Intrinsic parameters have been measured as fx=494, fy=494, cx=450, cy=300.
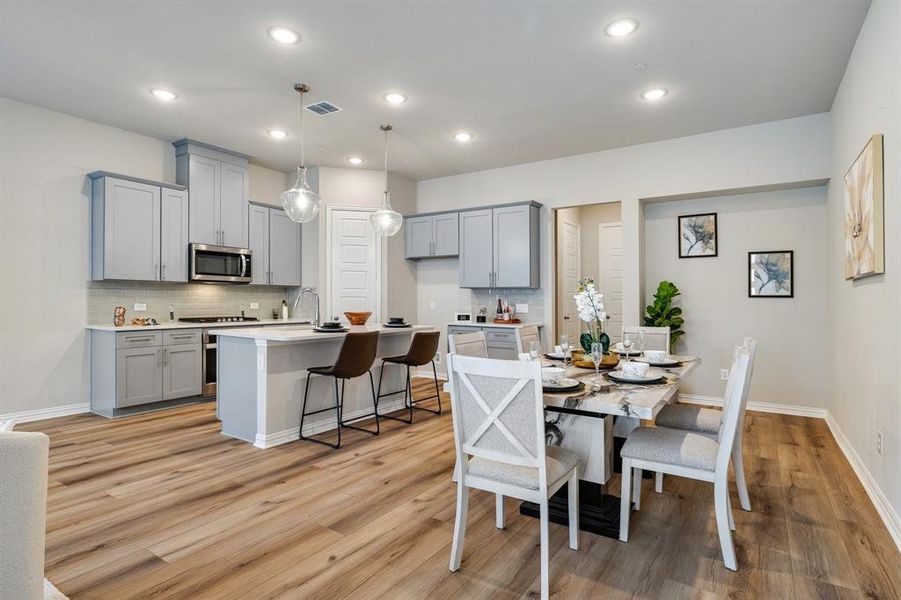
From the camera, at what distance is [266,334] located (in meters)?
3.82

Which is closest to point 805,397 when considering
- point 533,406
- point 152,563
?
point 533,406

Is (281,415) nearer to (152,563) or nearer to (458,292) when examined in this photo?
(152,563)

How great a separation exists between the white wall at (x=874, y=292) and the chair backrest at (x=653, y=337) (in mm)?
1201

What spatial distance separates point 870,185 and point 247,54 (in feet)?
13.5

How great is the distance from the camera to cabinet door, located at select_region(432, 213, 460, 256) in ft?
21.9

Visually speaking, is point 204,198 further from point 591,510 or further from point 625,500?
point 625,500

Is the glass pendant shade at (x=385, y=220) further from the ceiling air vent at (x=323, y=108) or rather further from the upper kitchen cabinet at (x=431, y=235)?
the upper kitchen cabinet at (x=431, y=235)

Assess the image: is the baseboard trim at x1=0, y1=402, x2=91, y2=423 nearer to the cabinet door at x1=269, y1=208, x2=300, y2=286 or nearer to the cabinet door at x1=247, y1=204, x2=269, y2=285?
the cabinet door at x1=247, y1=204, x2=269, y2=285

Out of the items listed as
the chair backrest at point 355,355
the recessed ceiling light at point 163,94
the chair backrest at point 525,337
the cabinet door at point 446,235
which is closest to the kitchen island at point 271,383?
the chair backrest at point 355,355

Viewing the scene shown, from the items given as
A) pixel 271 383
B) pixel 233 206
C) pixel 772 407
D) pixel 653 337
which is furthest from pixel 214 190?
Result: pixel 772 407

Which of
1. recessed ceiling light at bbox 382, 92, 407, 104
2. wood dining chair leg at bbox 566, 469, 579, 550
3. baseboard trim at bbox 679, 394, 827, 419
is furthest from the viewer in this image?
baseboard trim at bbox 679, 394, 827, 419

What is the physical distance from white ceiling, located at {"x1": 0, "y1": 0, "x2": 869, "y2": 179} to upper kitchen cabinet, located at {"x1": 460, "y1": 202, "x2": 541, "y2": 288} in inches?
43.3

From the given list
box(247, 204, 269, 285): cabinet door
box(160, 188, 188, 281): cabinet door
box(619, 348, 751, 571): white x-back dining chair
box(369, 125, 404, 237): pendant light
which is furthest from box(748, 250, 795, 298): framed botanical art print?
box(160, 188, 188, 281): cabinet door

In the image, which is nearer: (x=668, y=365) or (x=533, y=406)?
(x=533, y=406)
